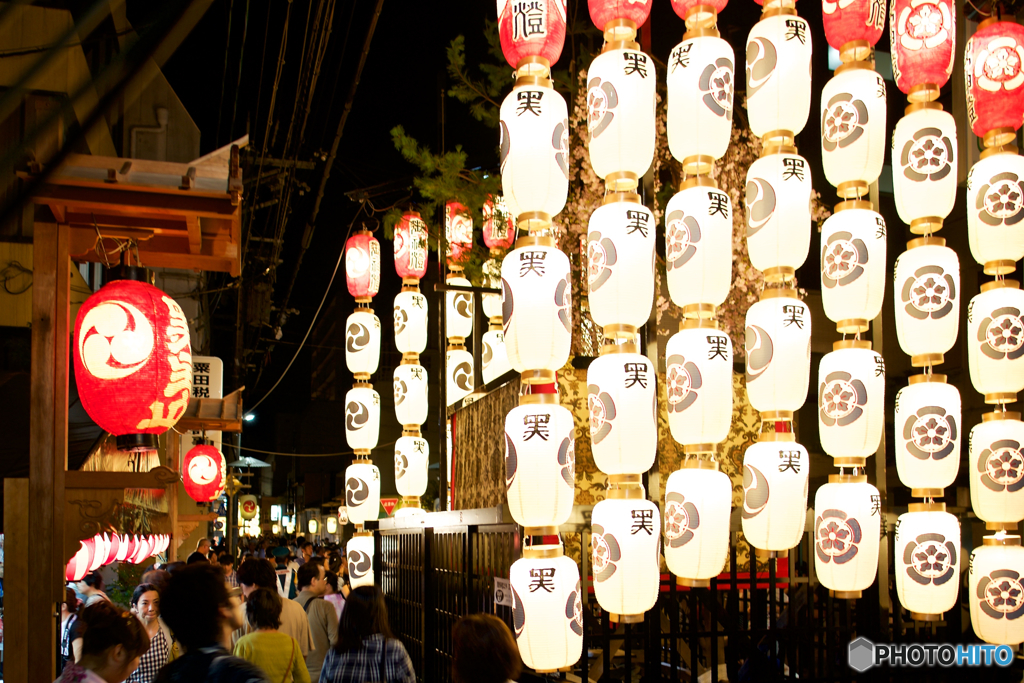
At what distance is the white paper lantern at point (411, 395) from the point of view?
12.9m

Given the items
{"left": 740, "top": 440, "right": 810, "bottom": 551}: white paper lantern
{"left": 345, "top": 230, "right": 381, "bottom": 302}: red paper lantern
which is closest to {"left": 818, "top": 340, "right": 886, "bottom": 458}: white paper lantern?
{"left": 740, "top": 440, "right": 810, "bottom": 551}: white paper lantern

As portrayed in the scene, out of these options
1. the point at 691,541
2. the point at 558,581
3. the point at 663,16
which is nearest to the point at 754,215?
the point at 691,541

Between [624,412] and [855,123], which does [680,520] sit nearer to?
[624,412]

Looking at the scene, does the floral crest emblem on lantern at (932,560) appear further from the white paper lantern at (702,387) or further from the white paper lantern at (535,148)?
the white paper lantern at (535,148)

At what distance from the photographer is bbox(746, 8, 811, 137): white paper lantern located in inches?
279

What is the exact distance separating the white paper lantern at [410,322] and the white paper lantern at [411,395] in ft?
1.07

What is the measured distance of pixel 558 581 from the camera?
6438mm

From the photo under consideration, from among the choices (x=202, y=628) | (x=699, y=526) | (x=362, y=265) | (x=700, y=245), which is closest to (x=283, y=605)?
(x=699, y=526)

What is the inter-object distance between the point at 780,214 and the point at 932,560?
128 inches

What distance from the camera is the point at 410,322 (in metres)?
13.0

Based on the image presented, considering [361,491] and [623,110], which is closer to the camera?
[623,110]

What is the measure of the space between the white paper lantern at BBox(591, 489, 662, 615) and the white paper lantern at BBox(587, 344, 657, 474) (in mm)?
334

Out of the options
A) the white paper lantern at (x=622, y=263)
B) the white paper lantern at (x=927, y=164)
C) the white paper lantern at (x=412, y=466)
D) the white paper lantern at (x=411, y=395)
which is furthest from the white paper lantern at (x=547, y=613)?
the white paper lantern at (x=411, y=395)

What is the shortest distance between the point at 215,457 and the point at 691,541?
11.0 meters
